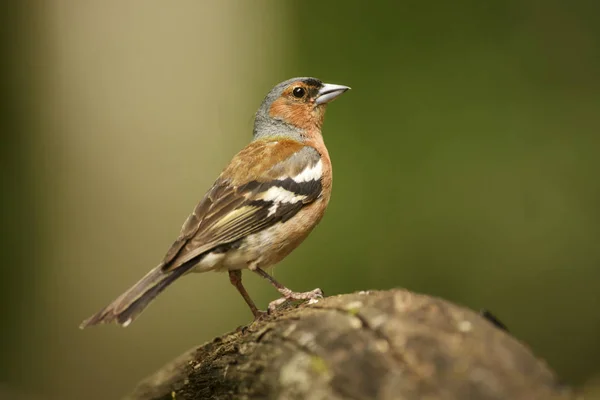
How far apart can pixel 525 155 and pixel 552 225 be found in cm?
97

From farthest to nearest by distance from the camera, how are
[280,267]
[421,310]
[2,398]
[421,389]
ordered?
[280,267], [2,398], [421,310], [421,389]

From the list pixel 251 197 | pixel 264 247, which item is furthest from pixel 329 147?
pixel 264 247

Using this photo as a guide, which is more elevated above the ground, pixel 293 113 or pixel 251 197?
pixel 293 113

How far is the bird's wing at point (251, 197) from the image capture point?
Answer: 384 centimetres

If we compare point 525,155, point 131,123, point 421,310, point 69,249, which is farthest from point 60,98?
point 421,310

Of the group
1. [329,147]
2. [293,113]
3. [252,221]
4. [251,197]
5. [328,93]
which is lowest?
[329,147]

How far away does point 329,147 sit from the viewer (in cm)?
768

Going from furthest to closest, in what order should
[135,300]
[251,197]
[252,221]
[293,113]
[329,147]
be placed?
[329,147], [293,113], [251,197], [252,221], [135,300]

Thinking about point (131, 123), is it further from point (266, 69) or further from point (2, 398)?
point (2, 398)

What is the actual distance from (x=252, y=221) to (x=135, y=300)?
965mm

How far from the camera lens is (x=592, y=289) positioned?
7457mm

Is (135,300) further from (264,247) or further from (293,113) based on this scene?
(293,113)

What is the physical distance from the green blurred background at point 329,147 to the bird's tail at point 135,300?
159 inches

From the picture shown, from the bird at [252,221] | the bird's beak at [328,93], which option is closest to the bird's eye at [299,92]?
the bird's beak at [328,93]
